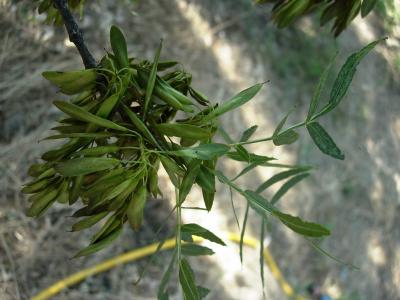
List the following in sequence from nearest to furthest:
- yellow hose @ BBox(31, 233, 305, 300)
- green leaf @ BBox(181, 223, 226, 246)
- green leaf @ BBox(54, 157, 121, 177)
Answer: green leaf @ BBox(54, 157, 121, 177), green leaf @ BBox(181, 223, 226, 246), yellow hose @ BBox(31, 233, 305, 300)

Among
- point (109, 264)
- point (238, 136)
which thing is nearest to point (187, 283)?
point (109, 264)

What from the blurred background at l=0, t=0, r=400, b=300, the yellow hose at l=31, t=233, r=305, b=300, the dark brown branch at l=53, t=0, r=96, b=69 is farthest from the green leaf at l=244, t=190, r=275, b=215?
the yellow hose at l=31, t=233, r=305, b=300

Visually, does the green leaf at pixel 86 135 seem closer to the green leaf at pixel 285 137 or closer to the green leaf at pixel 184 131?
the green leaf at pixel 184 131

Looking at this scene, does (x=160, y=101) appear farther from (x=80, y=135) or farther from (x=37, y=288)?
(x=37, y=288)

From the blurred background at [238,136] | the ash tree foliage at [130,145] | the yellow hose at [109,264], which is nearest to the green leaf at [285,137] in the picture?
the ash tree foliage at [130,145]

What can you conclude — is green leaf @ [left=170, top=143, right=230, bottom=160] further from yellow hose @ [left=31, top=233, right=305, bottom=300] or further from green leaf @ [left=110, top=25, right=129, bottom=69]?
yellow hose @ [left=31, top=233, right=305, bottom=300]
